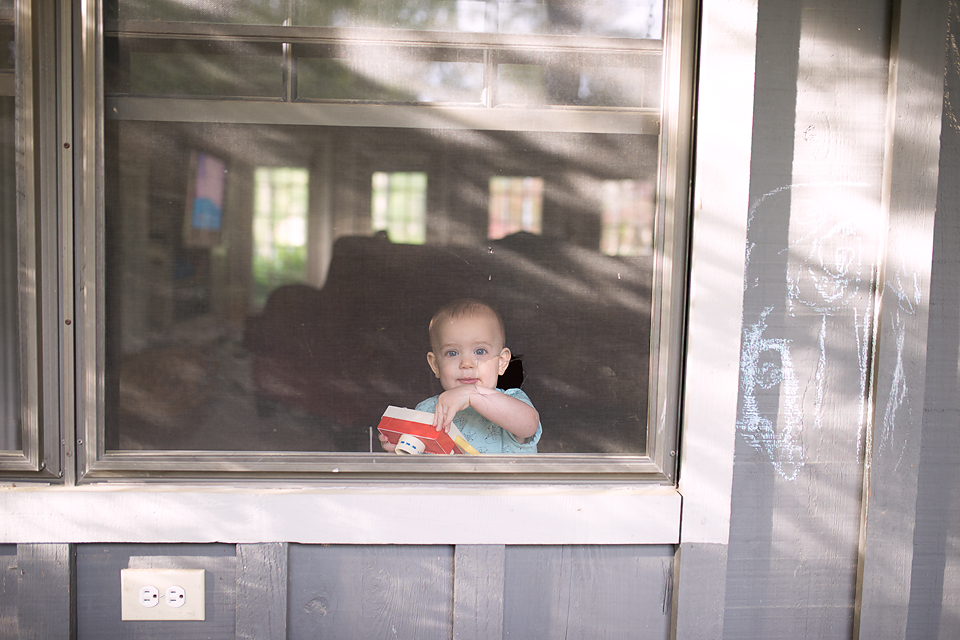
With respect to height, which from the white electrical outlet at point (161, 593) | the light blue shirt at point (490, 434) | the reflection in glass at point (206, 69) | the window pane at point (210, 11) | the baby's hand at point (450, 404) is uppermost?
the window pane at point (210, 11)

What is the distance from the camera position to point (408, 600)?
4.93 ft

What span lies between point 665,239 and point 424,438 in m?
0.78

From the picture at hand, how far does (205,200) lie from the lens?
1.43 m

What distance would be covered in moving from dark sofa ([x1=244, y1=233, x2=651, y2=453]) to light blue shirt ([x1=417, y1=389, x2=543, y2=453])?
31 millimetres

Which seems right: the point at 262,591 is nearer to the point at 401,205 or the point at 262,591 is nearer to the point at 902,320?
the point at 401,205

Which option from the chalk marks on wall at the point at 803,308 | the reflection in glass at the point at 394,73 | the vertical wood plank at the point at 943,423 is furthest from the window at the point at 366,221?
the vertical wood plank at the point at 943,423

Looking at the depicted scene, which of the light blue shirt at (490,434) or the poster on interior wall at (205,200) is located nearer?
the poster on interior wall at (205,200)

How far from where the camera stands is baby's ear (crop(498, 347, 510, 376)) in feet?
4.98

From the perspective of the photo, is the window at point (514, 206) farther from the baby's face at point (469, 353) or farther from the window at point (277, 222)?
the window at point (277, 222)

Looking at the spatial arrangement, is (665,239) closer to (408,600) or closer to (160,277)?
(408,600)

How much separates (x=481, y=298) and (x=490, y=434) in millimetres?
352

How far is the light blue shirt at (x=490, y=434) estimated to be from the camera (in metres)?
1.53

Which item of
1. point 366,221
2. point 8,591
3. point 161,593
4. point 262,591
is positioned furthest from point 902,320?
point 8,591

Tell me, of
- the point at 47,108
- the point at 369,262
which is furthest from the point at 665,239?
the point at 47,108
